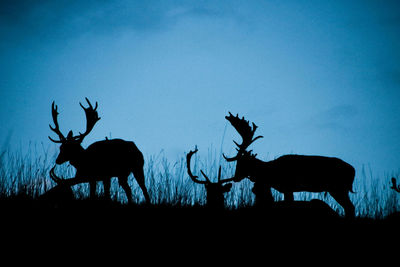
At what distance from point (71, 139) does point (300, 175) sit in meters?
4.33

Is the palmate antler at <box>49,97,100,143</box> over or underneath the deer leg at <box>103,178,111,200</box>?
over

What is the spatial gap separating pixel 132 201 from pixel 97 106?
2200mm

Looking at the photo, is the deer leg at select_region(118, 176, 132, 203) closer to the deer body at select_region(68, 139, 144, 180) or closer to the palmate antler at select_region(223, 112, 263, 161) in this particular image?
the deer body at select_region(68, 139, 144, 180)

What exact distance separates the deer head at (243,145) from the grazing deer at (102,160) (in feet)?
5.77

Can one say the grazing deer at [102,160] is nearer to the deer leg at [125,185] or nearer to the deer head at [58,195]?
the deer leg at [125,185]

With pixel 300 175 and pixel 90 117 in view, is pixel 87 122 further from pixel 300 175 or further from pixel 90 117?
pixel 300 175

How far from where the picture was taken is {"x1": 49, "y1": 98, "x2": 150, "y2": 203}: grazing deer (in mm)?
6164

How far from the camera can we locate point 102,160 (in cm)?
623

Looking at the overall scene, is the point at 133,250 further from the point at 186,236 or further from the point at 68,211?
the point at 68,211

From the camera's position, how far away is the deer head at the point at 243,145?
6.27 m

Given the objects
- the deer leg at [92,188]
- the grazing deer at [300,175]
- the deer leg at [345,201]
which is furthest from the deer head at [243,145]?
the deer leg at [92,188]

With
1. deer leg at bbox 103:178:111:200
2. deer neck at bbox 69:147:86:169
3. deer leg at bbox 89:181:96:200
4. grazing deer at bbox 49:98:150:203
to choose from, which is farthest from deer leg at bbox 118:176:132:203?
deer neck at bbox 69:147:86:169

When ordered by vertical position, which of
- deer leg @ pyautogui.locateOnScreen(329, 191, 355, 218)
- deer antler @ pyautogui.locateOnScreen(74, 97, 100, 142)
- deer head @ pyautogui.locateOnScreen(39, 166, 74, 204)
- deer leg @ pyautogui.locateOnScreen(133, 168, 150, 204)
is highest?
deer antler @ pyautogui.locateOnScreen(74, 97, 100, 142)

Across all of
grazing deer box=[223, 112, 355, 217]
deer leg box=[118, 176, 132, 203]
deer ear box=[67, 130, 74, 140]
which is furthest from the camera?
deer ear box=[67, 130, 74, 140]
